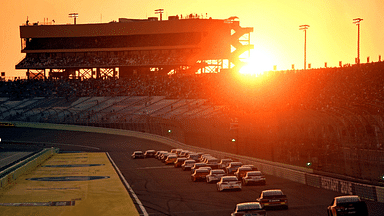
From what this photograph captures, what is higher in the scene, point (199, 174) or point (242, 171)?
point (242, 171)

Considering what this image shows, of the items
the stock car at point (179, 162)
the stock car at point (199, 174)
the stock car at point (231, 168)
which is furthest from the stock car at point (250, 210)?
the stock car at point (179, 162)

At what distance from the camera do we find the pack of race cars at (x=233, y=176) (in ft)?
78.1

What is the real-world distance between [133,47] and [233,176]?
95.4 m

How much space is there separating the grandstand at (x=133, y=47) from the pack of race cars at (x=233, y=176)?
58.6 m

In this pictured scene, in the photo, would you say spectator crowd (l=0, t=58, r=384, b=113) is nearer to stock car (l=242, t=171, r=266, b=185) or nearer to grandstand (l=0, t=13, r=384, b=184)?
grandstand (l=0, t=13, r=384, b=184)

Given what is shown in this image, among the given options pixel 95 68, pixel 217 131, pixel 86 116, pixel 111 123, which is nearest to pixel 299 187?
pixel 217 131

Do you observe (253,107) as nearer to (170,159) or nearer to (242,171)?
(170,159)

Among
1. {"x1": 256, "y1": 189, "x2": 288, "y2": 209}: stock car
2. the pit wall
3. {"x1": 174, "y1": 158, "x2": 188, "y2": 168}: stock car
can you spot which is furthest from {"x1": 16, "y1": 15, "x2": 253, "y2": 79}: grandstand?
{"x1": 256, "y1": 189, "x2": 288, "y2": 209}: stock car

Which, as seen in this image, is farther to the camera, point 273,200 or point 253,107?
point 253,107

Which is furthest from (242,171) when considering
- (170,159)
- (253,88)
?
(253,88)

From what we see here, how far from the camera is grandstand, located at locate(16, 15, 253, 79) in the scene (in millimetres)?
128000

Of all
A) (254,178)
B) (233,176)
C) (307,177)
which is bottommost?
(254,178)

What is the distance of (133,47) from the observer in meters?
130

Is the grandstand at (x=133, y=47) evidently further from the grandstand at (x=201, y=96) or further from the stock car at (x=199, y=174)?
the stock car at (x=199, y=174)
